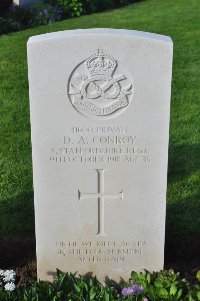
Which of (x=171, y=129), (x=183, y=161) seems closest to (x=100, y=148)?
(x=183, y=161)

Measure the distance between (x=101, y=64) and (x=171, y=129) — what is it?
3.50 m

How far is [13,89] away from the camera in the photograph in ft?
26.9

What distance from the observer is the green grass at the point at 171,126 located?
16.8 feet

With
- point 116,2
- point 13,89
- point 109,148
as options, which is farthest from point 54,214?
point 116,2

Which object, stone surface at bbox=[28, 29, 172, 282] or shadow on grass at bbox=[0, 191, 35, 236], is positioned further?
shadow on grass at bbox=[0, 191, 35, 236]

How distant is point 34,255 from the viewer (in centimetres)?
455

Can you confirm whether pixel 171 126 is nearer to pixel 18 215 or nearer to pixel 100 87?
pixel 18 215

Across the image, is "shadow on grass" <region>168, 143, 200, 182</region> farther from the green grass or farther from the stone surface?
the stone surface

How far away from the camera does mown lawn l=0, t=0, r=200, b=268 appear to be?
5.06 m

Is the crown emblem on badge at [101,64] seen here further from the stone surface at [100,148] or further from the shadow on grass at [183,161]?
the shadow on grass at [183,161]

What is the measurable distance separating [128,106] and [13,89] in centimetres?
480

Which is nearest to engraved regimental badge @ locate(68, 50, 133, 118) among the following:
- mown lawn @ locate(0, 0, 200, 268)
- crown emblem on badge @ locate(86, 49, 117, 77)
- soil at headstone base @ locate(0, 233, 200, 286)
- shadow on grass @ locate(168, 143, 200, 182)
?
crown emblem on badge @ locate(86, 49, 117, 77)

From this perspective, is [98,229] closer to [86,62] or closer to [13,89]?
[86,62]

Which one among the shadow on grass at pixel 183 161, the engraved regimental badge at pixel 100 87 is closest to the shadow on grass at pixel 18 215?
the shadow on grass at pixel 183 161
